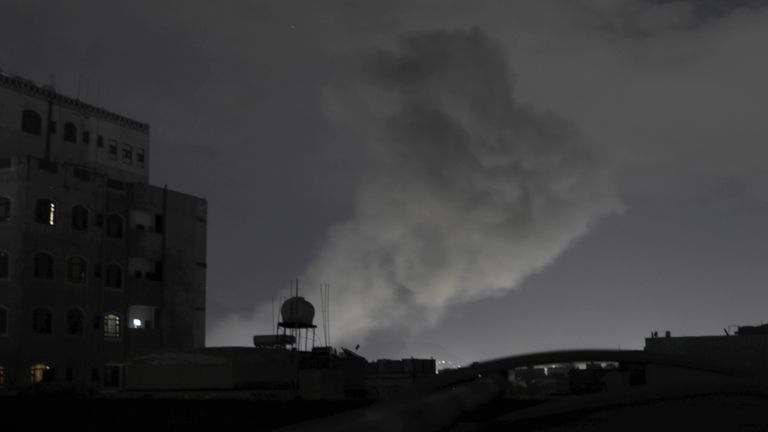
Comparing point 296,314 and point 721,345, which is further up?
point 296,314

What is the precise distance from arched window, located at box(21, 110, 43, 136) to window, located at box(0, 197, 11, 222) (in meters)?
7.95

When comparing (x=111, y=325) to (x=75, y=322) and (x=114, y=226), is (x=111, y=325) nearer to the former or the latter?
(x=75, y=322)

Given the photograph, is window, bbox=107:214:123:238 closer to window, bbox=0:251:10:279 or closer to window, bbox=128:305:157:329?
window, bbox=128:305:157:329

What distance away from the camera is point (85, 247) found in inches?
2306

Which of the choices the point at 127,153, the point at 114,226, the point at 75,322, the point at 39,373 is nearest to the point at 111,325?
the point at 75,322

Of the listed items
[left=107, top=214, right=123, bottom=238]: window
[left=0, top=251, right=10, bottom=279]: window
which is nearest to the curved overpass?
[left=0, top=251, right=10, bottom=279]: window

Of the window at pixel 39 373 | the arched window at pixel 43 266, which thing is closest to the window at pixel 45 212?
the arched window at pixel 43 266

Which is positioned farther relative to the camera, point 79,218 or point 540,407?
point 79,218

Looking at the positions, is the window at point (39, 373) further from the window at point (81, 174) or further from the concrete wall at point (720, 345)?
the concrete wall at point (720, 345)

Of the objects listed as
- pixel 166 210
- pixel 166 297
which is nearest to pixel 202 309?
pixel 166 297

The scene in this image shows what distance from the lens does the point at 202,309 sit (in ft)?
226

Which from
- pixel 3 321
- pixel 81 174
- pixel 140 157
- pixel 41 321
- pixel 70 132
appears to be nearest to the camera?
pixel 3 321

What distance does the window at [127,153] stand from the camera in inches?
2721

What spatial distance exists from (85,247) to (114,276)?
3.51m
